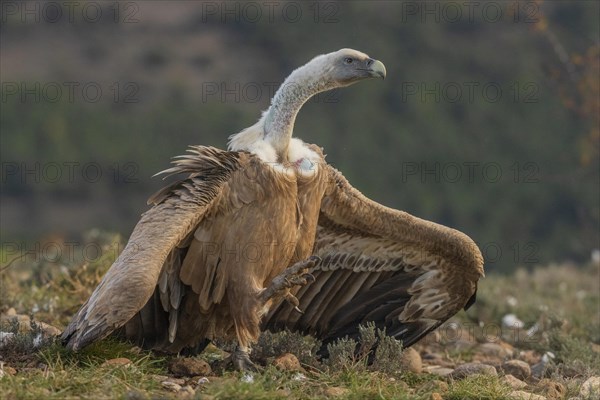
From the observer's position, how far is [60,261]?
1080 centimetres

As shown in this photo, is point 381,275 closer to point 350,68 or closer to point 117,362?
point 350,68

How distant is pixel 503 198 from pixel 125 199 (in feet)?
39.8

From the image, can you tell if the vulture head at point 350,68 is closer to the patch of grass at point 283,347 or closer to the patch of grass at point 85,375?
the patch of grass at point 283,347

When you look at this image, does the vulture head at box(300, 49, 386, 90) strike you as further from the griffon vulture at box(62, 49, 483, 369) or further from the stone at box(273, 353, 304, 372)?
the stone at box(273, 353, 304, 372)

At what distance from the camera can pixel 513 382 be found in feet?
24.3

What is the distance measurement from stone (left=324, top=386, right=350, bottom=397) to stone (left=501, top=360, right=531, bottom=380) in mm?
1895

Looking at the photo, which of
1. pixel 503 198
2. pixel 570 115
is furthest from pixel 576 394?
pixel 570 115

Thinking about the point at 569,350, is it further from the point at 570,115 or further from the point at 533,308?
the point at 570,115

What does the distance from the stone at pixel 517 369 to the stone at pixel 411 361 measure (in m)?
0.60

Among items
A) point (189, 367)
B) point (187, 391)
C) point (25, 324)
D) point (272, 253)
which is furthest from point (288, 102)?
point (25, 324)

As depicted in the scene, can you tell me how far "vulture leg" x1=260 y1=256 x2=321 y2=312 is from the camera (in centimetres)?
695

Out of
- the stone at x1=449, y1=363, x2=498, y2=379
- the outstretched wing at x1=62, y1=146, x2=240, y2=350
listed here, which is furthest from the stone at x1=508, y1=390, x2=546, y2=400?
the outstretched wing at x1=62, y1=146, x2=240, y2=350

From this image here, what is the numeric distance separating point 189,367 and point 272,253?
2.84ft

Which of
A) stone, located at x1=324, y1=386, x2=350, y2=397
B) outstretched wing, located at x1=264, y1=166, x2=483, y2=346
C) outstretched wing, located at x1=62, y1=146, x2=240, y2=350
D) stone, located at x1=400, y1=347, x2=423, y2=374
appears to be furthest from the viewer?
outstretched wing, located at x1=264, y1=166, x2=483, y2=346
